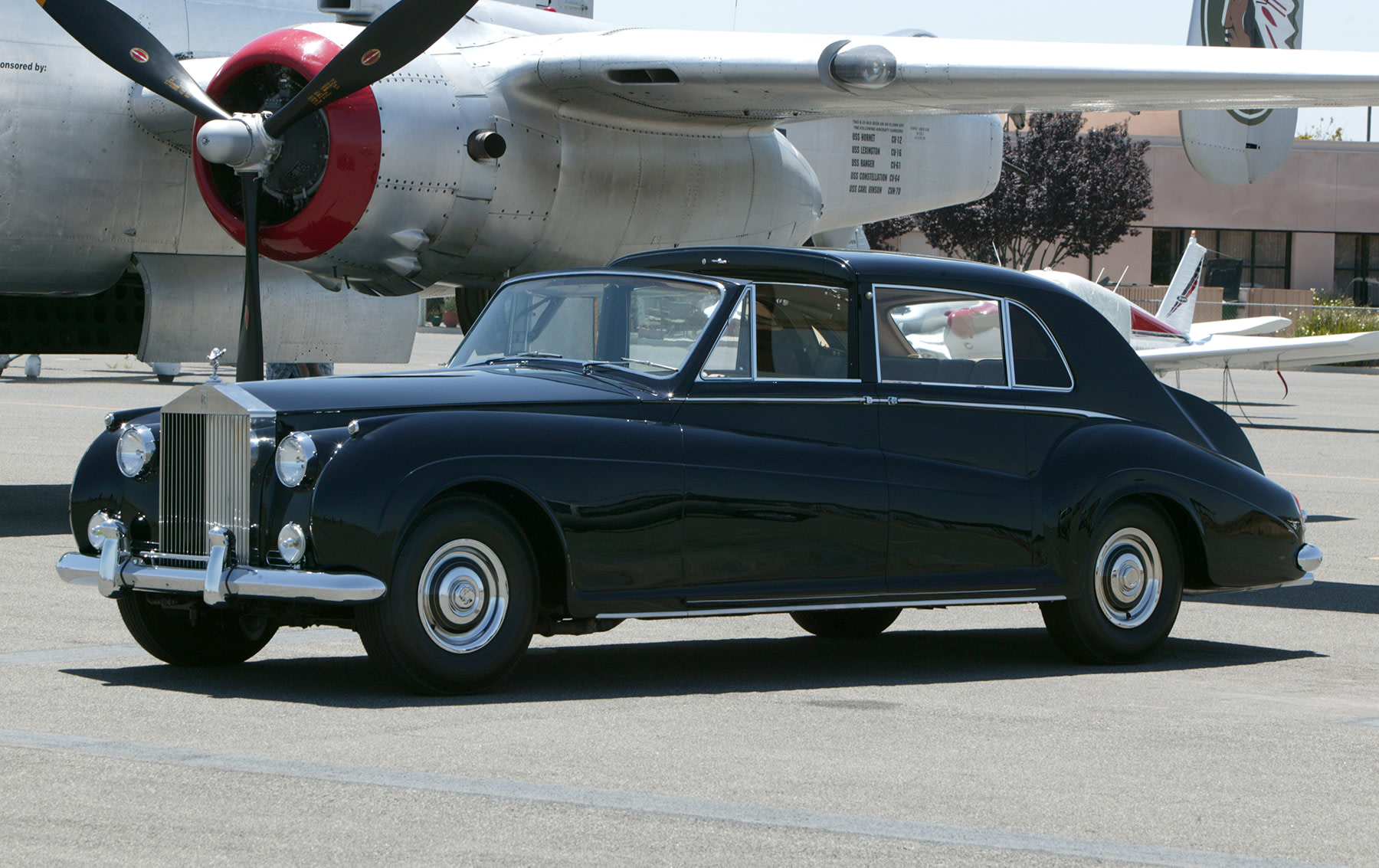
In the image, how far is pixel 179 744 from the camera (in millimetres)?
5453

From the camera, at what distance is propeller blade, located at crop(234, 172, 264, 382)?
10961 millimetres

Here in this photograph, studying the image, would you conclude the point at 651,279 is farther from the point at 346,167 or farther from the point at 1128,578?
the point at 346,167

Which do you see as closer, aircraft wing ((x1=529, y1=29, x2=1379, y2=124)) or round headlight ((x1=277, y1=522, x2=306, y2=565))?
round headlight ((x1=277, y1=522, x2=306, y2=565))

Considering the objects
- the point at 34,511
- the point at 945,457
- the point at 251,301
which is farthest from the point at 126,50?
the point at 945,457

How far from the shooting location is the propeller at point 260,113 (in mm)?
11078

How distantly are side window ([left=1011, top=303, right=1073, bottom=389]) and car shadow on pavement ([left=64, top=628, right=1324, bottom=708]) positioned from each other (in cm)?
122

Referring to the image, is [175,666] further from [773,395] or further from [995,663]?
[995,663]

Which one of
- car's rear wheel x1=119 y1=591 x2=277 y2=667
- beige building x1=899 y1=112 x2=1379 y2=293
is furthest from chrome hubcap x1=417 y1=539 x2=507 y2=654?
beige building x1=899 y1=112 x2=1379 y2=293

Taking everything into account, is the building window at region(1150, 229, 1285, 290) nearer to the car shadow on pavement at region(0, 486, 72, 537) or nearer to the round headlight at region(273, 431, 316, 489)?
the car shadow on pavement at region(0, 486, 72, 537)

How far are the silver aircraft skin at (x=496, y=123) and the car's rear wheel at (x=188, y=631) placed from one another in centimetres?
541

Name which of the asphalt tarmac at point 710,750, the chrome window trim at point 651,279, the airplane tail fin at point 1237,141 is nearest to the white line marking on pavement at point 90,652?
the asphalt tarmac at point 710,750

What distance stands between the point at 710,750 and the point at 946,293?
2760mm

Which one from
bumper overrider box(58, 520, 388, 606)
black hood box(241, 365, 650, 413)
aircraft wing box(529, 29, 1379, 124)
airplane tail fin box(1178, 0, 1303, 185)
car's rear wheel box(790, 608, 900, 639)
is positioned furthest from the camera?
airplane tail fin box(1178, 0, 1303, 185)

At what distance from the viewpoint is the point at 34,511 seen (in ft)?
41.8
